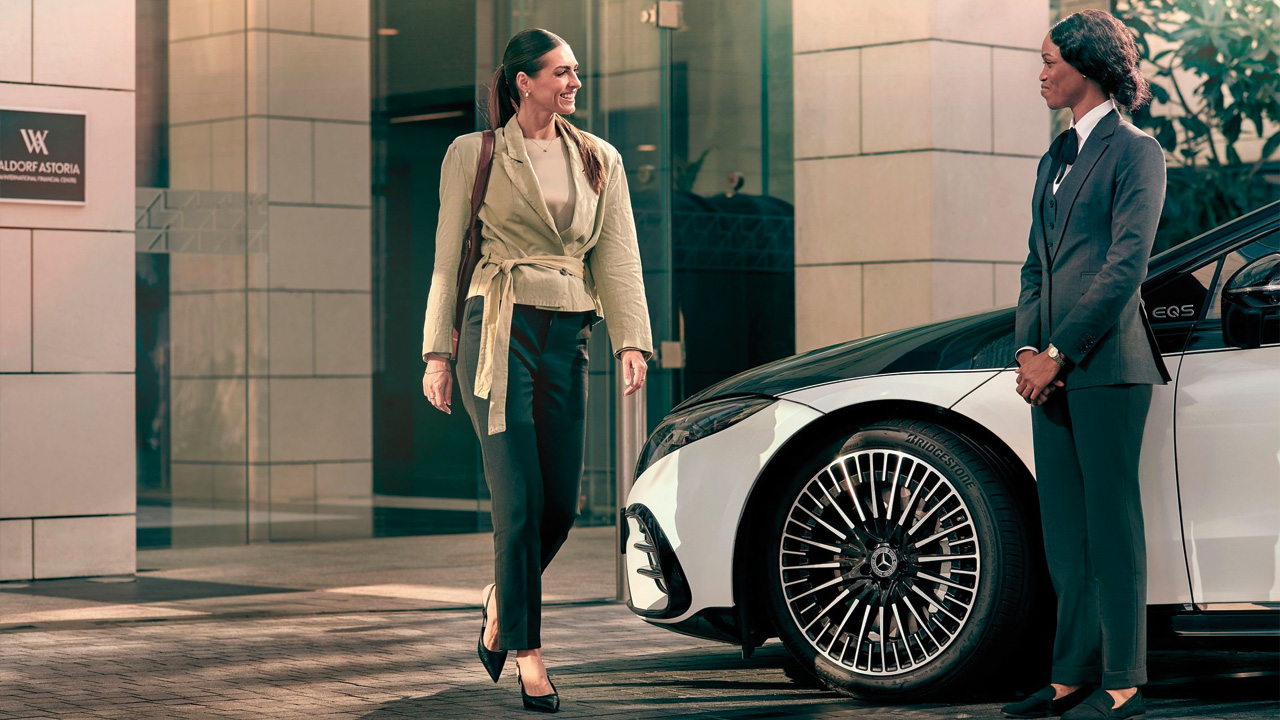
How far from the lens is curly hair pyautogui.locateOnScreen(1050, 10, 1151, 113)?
4.80 m

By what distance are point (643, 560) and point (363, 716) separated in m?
0.98

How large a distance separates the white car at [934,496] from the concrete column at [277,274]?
5.37m

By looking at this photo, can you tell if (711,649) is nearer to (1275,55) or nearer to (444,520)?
(444,520)

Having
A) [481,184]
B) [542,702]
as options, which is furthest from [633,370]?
[542,702]

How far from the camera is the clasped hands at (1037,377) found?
471 cm

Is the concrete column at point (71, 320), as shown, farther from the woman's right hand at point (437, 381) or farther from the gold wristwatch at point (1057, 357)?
the gold wristwatch at point (1057, 357)

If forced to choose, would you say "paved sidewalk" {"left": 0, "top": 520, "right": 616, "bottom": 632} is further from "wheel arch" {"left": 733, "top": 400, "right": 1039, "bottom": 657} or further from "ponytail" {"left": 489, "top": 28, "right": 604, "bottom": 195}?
"ponytail" {"left": 489, "top": 28, "right": 604, "bottom": 195}

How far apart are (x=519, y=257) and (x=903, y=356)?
1.16 meters

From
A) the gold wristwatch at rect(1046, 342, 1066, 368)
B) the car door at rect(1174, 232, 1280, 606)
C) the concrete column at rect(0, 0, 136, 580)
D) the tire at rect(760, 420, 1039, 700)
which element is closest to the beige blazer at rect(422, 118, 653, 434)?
the tire at rect(760, 420, 1039, 700)

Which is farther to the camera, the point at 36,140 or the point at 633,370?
the point at 36,140

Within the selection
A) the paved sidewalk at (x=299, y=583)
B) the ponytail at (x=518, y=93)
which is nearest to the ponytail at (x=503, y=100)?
the ponytail at (x=518, y=93)

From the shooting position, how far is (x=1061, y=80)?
4.85 meters

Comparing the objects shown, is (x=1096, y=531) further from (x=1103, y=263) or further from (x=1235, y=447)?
(x=1103, y=263)

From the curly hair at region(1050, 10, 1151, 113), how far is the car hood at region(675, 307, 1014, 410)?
0.76 metres
